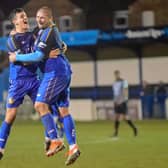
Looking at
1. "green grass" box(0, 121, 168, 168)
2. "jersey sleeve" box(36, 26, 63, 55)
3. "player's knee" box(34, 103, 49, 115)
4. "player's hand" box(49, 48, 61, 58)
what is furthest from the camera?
"green grass" box(0, 121, 168, 168)

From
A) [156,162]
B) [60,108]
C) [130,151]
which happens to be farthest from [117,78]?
[60,108]

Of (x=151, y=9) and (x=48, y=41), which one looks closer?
(x=48, y=41)

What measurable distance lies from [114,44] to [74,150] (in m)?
25.2

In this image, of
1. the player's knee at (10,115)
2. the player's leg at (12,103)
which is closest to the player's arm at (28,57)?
the player's leg at (12,103)

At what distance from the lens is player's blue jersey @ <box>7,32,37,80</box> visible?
36.0 feet

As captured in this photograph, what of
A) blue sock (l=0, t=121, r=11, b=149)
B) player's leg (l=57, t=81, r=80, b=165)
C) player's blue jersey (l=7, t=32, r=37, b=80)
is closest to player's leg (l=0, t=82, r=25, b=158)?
blue sock (l=0, t=121, r=11, b=149)

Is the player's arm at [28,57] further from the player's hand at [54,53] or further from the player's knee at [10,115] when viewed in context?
the player's knee at [10,115]

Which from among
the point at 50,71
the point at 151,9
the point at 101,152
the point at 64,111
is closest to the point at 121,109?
the point at 101,152

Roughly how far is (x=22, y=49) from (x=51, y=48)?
663 mm

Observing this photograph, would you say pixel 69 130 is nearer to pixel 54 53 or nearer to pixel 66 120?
pixel 66 120

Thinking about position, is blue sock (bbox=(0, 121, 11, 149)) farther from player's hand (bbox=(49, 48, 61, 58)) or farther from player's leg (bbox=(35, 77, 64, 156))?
player's hand (bbox=(49, 48, 61, 58))

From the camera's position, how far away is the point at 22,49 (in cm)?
1098

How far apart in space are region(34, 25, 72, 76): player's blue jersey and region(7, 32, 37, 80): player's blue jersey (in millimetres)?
323

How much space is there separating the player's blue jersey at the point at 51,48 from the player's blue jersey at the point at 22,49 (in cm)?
32
